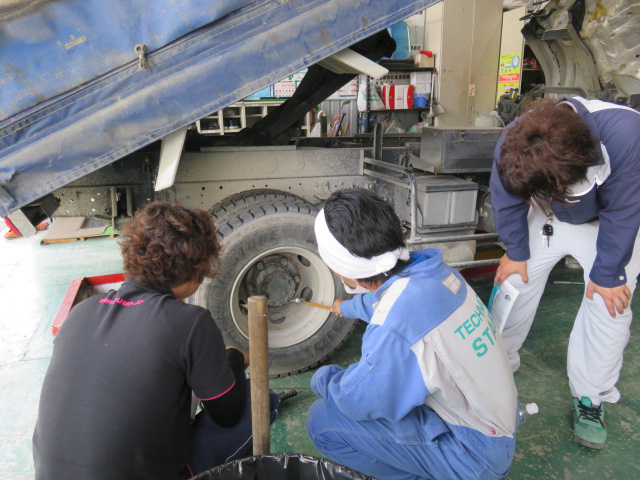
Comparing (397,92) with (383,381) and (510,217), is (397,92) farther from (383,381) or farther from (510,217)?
(383,381)

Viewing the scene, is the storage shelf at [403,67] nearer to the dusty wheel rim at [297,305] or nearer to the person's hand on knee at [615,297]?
the dusty wheel rim at [297,305]

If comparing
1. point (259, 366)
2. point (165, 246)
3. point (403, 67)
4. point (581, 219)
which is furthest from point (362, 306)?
point (403, 67)

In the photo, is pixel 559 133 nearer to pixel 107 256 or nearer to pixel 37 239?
pixel 107 256

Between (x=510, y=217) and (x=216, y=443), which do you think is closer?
(x=216, y=443)

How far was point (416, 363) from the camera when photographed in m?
1.39

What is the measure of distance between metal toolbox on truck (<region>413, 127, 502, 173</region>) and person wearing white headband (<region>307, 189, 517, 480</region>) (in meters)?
1.44

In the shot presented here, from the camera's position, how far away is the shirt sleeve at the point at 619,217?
189 centimetres

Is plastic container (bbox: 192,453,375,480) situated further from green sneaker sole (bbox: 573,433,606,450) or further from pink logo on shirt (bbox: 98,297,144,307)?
green sneaker sole (bbox: 573,433,606,450)

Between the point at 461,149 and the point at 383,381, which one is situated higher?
the point at 461,149

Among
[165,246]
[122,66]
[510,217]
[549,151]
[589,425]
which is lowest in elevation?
[589,425]

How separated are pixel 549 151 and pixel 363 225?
0.83 metres

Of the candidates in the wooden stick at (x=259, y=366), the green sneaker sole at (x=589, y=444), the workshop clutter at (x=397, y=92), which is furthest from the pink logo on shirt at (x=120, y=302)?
the workshop clutter at (x=397, y=92)

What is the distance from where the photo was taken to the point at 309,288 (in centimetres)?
293

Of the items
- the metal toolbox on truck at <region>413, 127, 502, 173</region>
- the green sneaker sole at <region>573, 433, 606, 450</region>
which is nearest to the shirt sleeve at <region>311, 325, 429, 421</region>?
the green sneaker sole at <region>573, 433, 606, 450</region>
